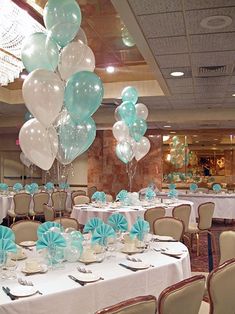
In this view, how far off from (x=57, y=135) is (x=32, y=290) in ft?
6.21

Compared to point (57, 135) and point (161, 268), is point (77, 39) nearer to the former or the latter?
point (57, 135)

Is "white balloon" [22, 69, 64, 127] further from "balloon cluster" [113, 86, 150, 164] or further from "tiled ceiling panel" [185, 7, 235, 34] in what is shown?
"balloon cluster" [113, 86, 150, 164]

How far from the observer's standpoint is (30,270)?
9.64 ft

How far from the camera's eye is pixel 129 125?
7.11 metres

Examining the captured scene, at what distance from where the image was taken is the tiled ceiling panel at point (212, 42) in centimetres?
444

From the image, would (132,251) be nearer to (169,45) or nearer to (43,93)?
(43,93)

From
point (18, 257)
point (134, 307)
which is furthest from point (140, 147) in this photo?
point (134, 307)

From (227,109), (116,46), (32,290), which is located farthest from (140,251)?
(227,109)

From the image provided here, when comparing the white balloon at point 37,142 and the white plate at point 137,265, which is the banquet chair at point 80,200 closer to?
the white balloon at point 37,142

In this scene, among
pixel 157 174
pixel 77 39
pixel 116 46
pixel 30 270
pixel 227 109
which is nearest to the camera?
pixel 30 270

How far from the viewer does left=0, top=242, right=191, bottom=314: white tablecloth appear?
249cm

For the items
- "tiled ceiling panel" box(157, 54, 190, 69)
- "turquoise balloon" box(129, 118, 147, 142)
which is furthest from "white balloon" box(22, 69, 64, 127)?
"turquoise balloon" box(129, 118, 147, 142)

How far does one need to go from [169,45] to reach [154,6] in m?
1.29

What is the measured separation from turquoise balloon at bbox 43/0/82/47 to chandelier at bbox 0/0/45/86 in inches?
29.9
